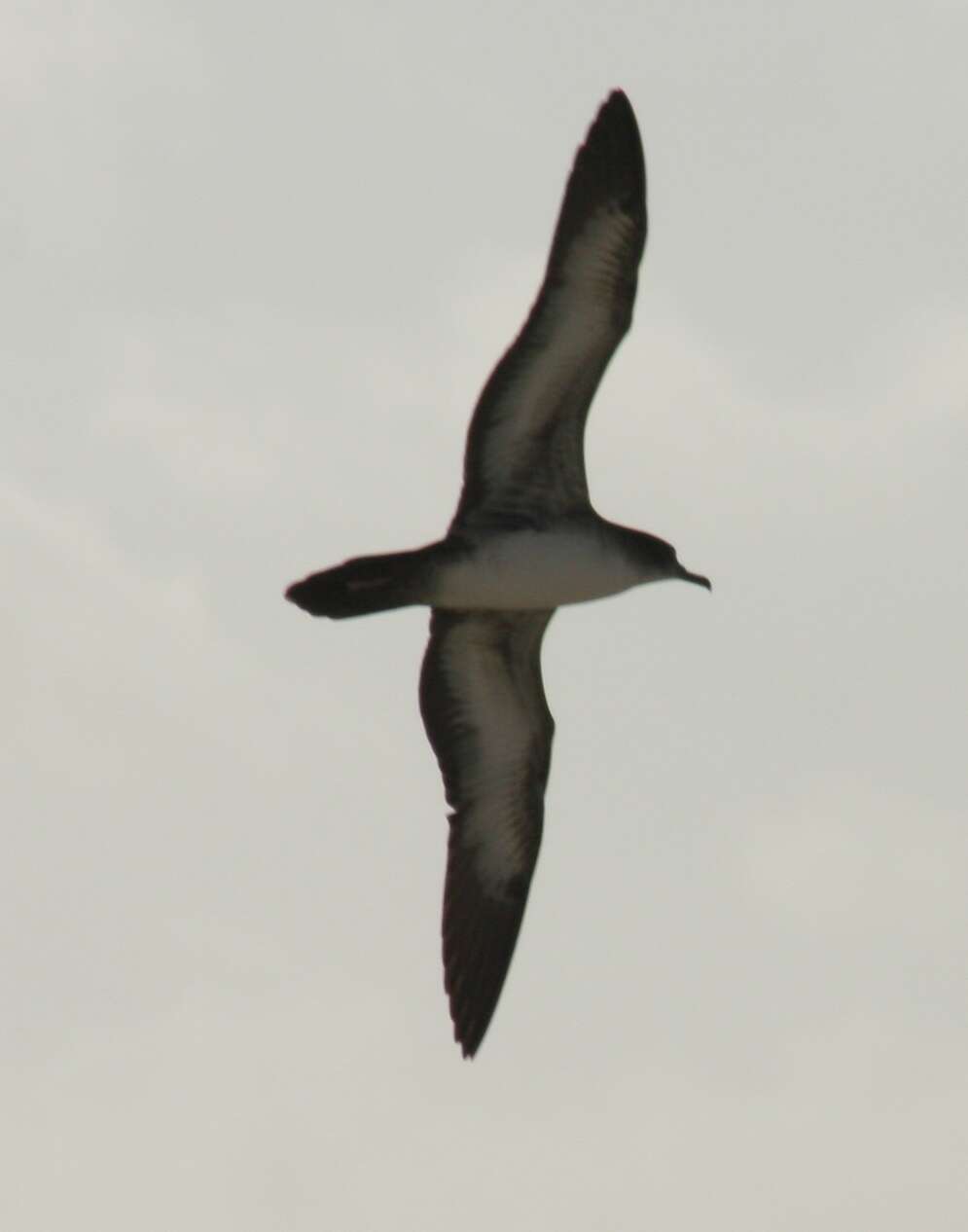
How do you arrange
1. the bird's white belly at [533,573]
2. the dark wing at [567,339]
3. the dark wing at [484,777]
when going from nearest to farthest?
the dark wing at [567,339], the bird's white belly at [533,573], the dark wing at [484,777]

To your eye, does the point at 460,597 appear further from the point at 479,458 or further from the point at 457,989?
the point at 457,989

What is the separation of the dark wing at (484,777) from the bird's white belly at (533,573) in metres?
0.81

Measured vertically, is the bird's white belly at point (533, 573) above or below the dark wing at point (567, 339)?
below

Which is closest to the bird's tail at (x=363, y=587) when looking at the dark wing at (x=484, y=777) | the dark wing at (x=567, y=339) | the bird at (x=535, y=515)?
the bird at (x=535, y=515)

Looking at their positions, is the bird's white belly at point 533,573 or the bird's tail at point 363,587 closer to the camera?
the bird's tail at point 363,587

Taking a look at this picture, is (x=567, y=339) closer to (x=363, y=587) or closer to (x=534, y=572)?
(x=534, y=572)

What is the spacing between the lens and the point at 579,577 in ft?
59.1

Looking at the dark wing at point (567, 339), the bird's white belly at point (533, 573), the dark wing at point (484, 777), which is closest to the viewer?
the dark wing at point (567, 339)

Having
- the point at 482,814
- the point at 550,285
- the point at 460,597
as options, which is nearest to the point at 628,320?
the point at 550,285

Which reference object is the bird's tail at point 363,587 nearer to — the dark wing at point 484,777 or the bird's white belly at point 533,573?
the bird's white belly at point 533,573

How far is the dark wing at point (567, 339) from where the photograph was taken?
57.0 feet

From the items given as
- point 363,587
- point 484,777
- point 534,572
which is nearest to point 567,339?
point 534,572

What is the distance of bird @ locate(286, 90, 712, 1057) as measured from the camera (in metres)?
17.4

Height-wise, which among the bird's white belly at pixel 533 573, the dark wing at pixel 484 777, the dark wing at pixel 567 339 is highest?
the dark wing at pixel 567 339
